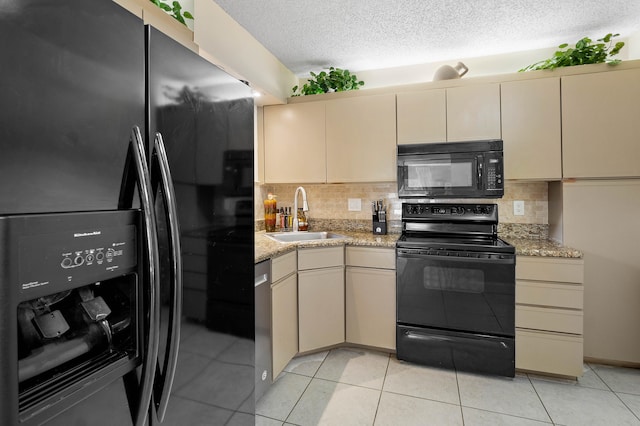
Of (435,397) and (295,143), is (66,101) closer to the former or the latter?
(435,397)

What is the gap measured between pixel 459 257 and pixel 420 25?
1.69 m

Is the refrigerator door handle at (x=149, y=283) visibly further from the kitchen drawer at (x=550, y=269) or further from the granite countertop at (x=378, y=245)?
the kitchen drawer at (x=550, y=269)

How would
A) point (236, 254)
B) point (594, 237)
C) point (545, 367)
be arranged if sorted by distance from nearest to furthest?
1. point (236, 254)
2. point (545, 367)
3. point (594, 237)

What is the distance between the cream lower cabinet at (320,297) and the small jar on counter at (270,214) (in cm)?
79

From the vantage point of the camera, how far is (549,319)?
218 cm

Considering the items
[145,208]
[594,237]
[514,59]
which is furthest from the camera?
[514,59]

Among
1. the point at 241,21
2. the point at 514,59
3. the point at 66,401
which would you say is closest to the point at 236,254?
the point at 66,401

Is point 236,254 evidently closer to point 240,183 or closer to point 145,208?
point 240,183

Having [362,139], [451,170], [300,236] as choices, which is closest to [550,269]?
[451,170]

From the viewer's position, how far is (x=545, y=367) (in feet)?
7.19

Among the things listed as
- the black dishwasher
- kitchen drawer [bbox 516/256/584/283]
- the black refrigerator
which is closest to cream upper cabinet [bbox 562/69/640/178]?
kitchen drawer [bbox 516/256/584/283]

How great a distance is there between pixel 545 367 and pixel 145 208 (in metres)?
2.61

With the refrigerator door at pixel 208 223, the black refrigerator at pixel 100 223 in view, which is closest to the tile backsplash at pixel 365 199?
A: the refrigerator door at pixel 208 223

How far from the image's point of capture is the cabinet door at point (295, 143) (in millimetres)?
2967
